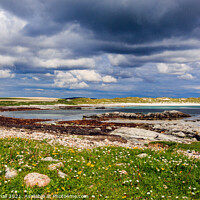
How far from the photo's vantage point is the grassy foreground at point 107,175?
309 inches

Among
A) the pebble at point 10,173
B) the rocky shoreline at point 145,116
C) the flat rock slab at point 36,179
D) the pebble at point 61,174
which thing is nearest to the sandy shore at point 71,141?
the pebble at point 61,174

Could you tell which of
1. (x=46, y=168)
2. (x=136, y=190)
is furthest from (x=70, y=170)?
(x=136, y=190)

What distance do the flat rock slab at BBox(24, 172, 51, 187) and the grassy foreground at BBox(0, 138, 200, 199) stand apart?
195 millimetres

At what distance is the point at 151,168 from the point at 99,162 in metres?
3.16

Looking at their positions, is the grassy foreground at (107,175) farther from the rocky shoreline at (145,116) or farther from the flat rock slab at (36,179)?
the rocky shoreline at (145,116)

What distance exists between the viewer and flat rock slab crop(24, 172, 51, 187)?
8016 millimetres

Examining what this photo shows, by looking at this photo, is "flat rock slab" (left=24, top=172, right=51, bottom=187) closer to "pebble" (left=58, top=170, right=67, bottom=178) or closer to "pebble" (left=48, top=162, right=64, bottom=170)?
"pebble" (left=58, top=170, right=67, bottom=178)

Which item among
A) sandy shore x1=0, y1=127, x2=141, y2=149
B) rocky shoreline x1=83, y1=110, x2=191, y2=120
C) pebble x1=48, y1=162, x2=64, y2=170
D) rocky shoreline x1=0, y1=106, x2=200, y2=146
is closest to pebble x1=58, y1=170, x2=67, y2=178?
pebble x1=48, y1=162, x2=64, y2=170

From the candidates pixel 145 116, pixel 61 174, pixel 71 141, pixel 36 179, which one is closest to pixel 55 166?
pixel 61 174

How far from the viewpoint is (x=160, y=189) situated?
852 cm

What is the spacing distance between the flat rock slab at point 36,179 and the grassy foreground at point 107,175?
0.64ft

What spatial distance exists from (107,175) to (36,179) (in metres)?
3.66

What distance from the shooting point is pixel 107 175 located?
9742 millimetres

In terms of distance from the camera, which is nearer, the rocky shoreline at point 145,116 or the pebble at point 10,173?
the pebble at point 10,173
